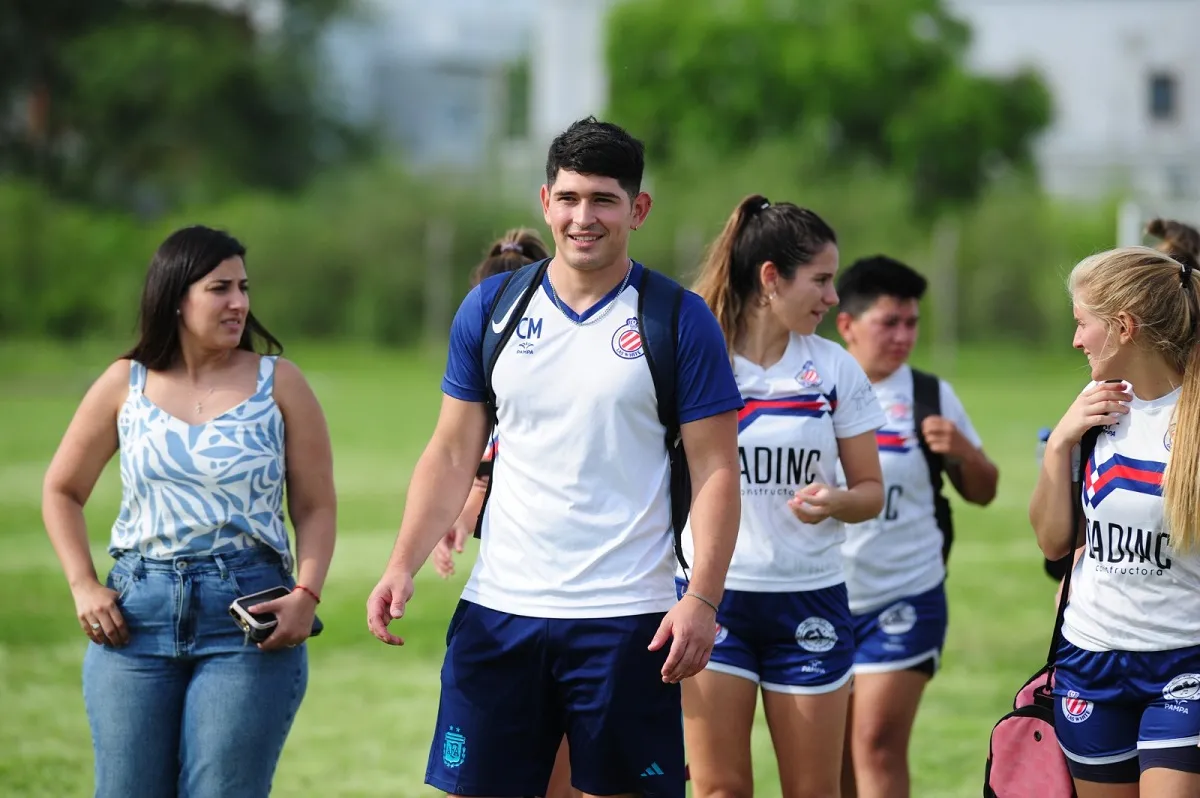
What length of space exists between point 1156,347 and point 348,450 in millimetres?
18667

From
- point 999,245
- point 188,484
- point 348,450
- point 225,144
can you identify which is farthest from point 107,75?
point 188,484

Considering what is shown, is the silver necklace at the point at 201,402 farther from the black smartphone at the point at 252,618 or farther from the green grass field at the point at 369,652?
the green grass field at the point at 369,652

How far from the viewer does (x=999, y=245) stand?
46562 millimetres

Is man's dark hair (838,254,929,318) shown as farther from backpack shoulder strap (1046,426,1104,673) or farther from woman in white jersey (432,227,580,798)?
backpack shoulder strap (1046,426,1104,673)

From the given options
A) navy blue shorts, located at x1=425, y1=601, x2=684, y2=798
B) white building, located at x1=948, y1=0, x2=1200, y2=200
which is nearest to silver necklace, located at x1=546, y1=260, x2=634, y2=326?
navy blue shorts, located at x1=425, y1=601, x2=684, y2=798

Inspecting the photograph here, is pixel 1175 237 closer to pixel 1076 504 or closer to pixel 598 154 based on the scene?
pixel 1076 504

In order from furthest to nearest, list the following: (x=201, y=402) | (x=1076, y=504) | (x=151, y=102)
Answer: (x=151, y=102) → (x=201, y=402) → (x=1076, y=504)

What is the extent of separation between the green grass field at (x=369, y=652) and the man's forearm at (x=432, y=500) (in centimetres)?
202

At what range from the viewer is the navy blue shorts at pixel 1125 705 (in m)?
3.96

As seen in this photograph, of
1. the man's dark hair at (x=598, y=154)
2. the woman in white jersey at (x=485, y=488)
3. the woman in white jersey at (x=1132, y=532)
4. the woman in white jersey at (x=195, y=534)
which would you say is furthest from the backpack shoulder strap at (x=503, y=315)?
the woman in white jersey at (x=1132, y=532)

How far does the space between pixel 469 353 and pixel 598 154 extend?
0.62m

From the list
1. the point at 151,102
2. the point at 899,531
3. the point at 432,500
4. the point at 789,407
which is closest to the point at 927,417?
the point at 899,531

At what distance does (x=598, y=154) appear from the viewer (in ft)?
12.9

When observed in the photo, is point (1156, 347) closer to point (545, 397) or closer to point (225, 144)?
point (545, 397)
